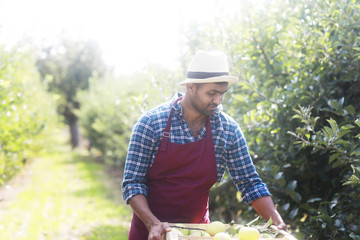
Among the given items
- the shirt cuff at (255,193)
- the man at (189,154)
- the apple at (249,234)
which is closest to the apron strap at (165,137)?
the man at (189,154)

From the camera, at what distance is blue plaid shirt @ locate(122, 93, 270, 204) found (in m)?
2.51

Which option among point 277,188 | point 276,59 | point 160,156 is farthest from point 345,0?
point 160,156

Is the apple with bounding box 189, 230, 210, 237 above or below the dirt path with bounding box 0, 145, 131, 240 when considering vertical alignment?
above

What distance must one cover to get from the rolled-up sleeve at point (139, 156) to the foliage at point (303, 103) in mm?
1178

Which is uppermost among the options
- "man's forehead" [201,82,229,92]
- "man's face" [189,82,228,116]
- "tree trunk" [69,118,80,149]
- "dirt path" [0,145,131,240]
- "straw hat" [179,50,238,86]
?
"straw hat" [179,50,238,86]

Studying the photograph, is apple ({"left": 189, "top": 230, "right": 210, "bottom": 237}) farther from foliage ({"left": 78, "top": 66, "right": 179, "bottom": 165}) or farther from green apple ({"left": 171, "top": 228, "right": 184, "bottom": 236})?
foliage ({"left": 78, "top": 66, "right": 179, "bottom": 165})

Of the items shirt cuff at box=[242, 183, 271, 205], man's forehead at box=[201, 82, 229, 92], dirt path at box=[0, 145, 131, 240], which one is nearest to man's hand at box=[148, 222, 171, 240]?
shirt cuff at box=[242, 183, 271, 205]

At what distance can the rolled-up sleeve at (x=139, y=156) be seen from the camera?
98.7 inches

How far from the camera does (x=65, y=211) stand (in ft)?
27.8

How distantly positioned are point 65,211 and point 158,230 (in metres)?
6.79

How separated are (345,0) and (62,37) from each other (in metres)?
31.6

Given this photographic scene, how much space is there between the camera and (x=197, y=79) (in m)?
2.47

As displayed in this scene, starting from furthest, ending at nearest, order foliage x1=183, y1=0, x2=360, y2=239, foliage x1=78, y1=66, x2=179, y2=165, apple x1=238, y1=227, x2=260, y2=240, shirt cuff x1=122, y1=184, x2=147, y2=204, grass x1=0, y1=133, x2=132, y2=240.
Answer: grass x1=0, y1=133, x2=132, y2=240
foliage x1=78, y1=66, x2=179, y2=165
foliage x1=183, y1=0, x2=360, y2=239
shirt cuff x1=122, y1=184, x2=147, y2=204
apple x1=238, y1=227, x2=260, y2=240

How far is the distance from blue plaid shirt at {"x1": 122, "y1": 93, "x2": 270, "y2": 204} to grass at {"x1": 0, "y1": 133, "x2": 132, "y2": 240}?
4367 millimetres
